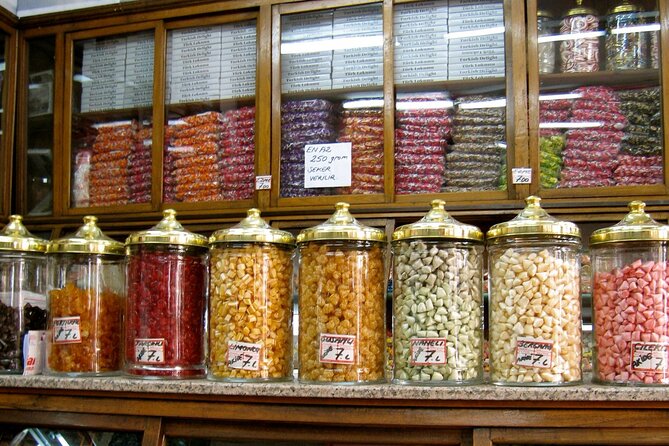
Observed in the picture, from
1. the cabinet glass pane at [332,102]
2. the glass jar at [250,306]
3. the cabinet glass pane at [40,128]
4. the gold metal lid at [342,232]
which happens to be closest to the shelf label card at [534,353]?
the gold metal lid at [342,232]

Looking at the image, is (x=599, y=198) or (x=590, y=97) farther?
(x=590, y=97)

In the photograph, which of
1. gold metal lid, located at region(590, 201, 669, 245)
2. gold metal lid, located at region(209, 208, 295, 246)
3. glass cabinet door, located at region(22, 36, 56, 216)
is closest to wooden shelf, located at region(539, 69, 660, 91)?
gold metal lid, located at region(590, 201, 669, 245)

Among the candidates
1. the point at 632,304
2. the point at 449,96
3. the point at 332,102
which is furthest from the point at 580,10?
the point at 632,304

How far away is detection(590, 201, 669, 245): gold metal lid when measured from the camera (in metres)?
1.38

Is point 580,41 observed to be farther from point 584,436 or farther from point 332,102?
point 584,436

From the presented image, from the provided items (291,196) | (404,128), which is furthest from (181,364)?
(404,128)

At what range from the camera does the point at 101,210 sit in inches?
117

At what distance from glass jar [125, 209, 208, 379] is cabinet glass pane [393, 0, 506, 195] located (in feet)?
3.97

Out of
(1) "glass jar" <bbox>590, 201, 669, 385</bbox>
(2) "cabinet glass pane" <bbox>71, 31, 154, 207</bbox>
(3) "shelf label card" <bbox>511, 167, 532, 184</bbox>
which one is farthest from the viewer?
(2) "cabinet glass pane" <bbox>71, 31, 154, 207</bbox>

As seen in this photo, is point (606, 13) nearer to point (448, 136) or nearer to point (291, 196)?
point (448, 136)

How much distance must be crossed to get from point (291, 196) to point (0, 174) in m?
1.24

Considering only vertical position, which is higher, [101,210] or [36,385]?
[101,210]

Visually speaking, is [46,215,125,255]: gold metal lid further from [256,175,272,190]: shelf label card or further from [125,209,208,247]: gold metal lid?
[256,175,272,190]: shelf label card

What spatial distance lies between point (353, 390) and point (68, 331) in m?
0.70
